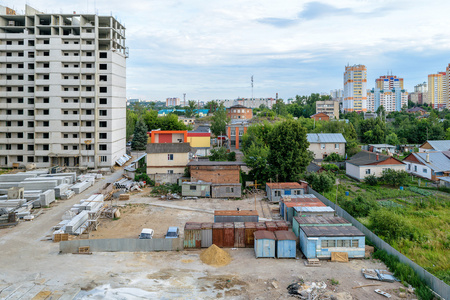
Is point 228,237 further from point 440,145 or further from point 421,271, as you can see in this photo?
point 440,145

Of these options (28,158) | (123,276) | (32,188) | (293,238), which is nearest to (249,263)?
(293,238)

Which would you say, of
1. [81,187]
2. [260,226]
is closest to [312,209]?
[260,226]

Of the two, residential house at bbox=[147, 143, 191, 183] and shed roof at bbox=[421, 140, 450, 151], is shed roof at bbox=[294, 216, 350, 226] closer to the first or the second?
residential house at bbox=[147, 143, 191, 183]

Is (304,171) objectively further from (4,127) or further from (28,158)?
(4,127)

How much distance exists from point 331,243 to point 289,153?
16353 mm

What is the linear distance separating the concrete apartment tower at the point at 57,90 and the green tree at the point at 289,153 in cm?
2435

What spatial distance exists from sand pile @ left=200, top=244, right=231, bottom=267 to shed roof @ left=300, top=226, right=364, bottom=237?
481 centimetres

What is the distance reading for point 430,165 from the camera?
38000 mm

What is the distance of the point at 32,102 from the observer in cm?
4488

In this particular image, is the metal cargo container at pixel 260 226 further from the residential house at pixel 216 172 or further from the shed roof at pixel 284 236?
the residential house at pixel 216 172

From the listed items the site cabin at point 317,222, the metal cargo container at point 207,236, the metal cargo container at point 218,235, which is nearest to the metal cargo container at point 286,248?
the site cabin at point 317,222

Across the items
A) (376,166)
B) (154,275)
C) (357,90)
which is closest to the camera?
(154,275)

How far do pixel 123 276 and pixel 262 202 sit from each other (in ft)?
55.0

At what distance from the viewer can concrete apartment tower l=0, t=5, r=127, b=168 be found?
43.5 meters
